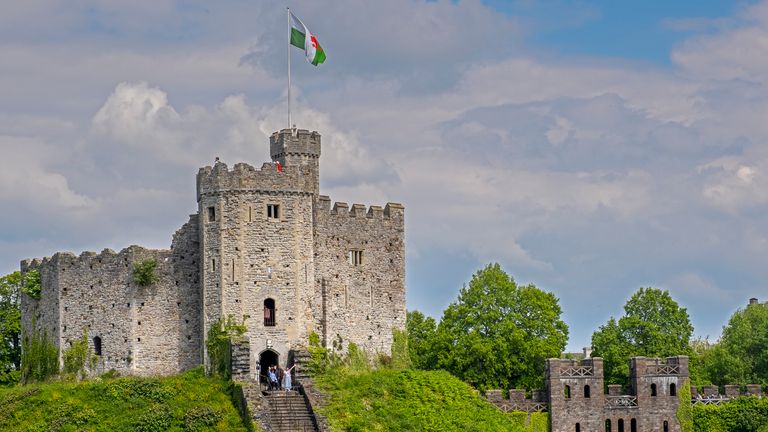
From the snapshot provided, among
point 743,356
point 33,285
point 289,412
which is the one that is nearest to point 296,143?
point 33,285

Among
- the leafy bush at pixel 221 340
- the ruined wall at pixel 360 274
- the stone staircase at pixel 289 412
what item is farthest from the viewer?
the ruined wall at pixel 360 274

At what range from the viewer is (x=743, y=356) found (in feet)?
336

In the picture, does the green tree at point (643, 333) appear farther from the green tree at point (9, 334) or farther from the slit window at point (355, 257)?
the green tree at point (9, 334)

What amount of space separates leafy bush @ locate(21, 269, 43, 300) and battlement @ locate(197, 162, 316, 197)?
11.4 metres

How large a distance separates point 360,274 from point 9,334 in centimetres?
2288

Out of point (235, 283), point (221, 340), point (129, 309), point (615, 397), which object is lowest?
point (615, 397)

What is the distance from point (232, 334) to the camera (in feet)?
265

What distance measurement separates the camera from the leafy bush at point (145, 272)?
275 ft

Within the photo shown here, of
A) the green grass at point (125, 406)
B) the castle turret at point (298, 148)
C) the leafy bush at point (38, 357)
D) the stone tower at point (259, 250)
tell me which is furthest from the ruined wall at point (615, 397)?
the leafy bush at point (38, 357)

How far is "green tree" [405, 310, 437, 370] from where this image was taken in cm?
9716

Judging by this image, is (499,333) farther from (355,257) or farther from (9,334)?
(9,334)

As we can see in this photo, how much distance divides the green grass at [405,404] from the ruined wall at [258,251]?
3672 millimetres

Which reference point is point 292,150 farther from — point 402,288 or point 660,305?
point 660,305

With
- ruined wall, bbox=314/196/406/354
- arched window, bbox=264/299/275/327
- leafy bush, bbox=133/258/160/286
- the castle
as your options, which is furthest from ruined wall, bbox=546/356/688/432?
leafy bush, bbox=133/258/160/286
